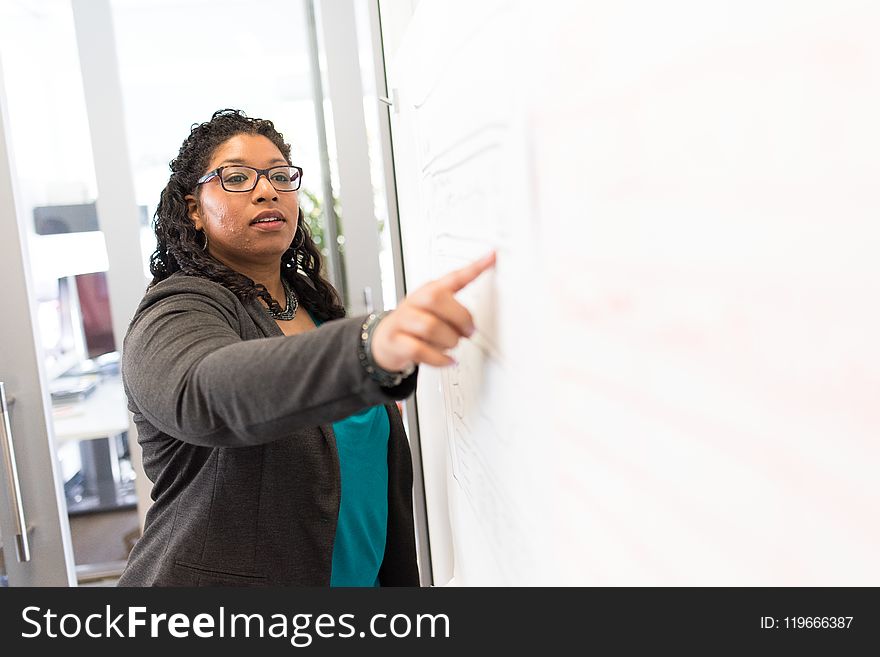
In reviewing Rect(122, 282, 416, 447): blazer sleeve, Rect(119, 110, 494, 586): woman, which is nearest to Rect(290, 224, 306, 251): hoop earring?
Rect(119, 110, 494, 586): woman

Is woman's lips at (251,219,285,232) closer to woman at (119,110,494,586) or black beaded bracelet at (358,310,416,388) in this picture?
woman at (119,110,494,586)

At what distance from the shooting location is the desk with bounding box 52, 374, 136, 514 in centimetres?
223

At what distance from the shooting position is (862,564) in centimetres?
25

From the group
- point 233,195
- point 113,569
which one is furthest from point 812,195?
point 113,569

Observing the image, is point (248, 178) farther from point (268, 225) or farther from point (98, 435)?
point (98, 435)

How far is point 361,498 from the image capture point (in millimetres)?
1143

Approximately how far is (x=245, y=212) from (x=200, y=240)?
12cm

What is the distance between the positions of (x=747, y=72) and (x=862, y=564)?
0.55ft

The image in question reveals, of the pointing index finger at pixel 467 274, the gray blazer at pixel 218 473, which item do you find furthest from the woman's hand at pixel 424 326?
Answer: the gray blazer at pixel 218 473

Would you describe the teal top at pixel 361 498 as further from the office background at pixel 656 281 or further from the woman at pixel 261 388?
the office background at pixel 656 281

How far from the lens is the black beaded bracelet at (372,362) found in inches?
23.8

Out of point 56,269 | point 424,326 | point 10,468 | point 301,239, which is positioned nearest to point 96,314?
point 56,269

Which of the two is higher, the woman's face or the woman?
the woman's face

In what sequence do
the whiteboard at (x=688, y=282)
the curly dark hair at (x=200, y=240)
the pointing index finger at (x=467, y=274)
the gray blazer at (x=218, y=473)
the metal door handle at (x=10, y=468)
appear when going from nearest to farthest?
1. the whiteboard at (x=688, y=282)
2. the pointing index finger at (x=467, y=274)
3. the gray blazer at (x=218, y=473)
4. the curly dark hair at (x=200, y=240)
5. the metal door handle at (x=10, y=468)
